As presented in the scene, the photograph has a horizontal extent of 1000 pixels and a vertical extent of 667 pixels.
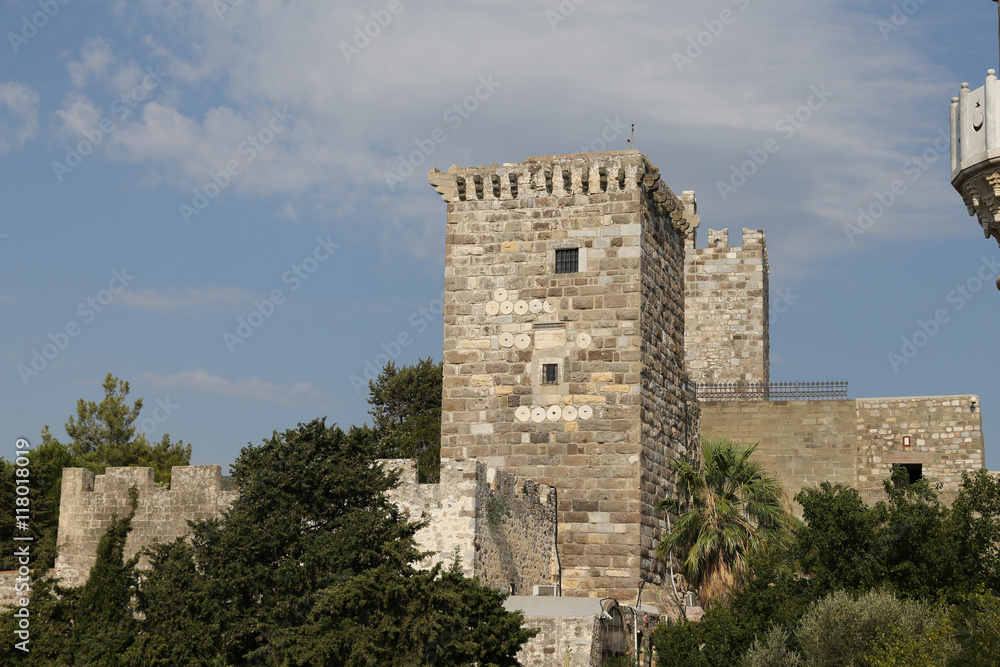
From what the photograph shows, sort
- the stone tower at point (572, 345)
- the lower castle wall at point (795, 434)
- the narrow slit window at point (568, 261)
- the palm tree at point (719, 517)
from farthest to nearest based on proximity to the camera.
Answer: the lower castle wall at point (795, 434), the narrow slit window at point (568, 261), the palm tree at point (719, 517), the stone tower at point (572, 345)

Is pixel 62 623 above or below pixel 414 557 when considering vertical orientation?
below

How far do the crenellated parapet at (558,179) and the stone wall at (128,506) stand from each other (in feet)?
25.9

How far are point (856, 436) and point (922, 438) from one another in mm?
1535

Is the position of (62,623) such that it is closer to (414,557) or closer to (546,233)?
(414,557)

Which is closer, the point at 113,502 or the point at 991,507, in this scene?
the point at 991,507

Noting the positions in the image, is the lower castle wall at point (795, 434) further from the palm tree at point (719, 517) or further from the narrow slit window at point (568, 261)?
the narrow slit window at point (568, 261)

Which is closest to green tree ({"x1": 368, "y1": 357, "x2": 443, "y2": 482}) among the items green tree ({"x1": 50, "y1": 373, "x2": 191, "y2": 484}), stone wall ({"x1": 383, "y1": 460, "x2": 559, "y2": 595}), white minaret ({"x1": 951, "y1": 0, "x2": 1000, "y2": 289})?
green tree ({"x1": 50, "y1": 373, "x2": 191, "y2": 484})

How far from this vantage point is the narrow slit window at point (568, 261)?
25750 mm

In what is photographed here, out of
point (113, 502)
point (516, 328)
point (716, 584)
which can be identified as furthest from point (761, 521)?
point (113, 502)

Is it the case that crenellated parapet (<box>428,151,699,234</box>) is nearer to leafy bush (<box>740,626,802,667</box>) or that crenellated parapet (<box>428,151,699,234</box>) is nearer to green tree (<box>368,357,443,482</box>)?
leafy bush (<box>740,626,802,667</box>)

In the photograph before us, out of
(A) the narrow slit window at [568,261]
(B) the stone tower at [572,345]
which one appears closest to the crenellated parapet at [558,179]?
(B) the stone tower at [572,345]

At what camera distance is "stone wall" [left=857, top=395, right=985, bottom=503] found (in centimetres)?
2916

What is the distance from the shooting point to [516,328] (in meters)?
25.8

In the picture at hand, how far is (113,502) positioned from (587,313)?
1074 centimetres
